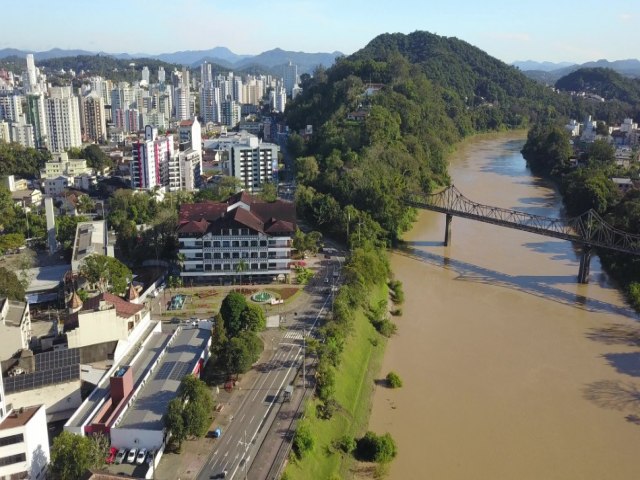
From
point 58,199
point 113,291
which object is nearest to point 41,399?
point 113,291

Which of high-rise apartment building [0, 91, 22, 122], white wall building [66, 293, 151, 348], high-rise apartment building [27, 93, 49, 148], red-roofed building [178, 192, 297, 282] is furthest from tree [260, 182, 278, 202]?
high-rise apartment building [0, 91, 22, 122]

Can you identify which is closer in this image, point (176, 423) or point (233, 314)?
point (176, 423)

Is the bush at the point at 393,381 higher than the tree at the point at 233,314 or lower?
lower

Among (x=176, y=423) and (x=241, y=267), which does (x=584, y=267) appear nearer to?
(x=241, y=267)

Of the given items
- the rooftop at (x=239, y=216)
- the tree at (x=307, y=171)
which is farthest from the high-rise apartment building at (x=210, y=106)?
the rooftop at (x=239, y=216)

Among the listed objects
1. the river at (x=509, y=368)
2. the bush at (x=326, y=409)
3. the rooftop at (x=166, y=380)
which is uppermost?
the rooftop at (x=166, y=380)

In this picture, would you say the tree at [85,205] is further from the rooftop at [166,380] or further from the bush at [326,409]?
the bush at [326,409]

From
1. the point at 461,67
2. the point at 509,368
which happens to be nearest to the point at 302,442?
the point at 509,368
